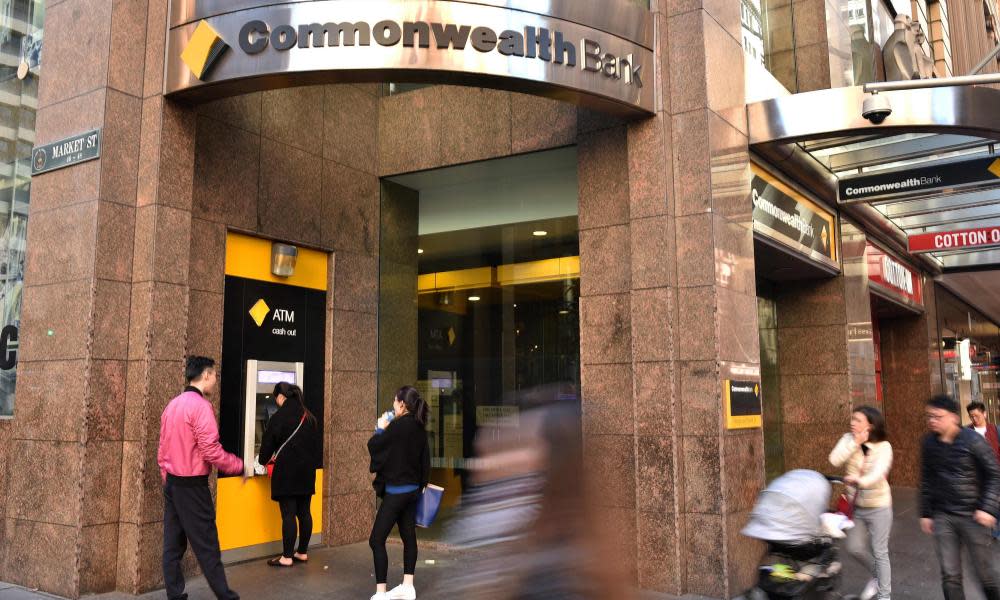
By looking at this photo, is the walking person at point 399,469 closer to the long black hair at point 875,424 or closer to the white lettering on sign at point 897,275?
the long black hair at point 875,424

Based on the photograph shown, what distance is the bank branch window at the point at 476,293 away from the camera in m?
8.51

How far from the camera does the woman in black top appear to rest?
7617 mm

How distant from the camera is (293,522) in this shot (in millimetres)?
7656

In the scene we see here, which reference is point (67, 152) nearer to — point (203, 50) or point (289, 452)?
point (203, 50)

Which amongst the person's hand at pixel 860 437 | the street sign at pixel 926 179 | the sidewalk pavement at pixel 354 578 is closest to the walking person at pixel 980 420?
the sidewalk pavement at pixel 354 578

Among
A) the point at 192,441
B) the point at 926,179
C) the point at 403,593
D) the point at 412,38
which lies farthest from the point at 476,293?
the point at 926,179

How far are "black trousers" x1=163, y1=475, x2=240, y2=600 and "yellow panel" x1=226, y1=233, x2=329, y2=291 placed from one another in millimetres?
2822

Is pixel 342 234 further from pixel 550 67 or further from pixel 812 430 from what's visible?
pixel 812 430

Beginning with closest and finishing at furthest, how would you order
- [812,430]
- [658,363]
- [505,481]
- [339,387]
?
[505,481] < [658,363] < [339,387] < [812,430]

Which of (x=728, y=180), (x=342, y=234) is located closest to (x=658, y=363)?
(x=728, y=180)

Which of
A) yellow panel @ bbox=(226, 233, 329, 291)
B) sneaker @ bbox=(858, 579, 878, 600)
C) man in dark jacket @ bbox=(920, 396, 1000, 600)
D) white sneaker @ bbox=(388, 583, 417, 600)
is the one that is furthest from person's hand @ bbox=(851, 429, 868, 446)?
yellow panel @ bbox=(226, 233, 329, 291)

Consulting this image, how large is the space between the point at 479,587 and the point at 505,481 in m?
0.68

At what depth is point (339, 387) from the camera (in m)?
8.95

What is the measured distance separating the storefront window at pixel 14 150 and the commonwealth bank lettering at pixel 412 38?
2880 millimetres
